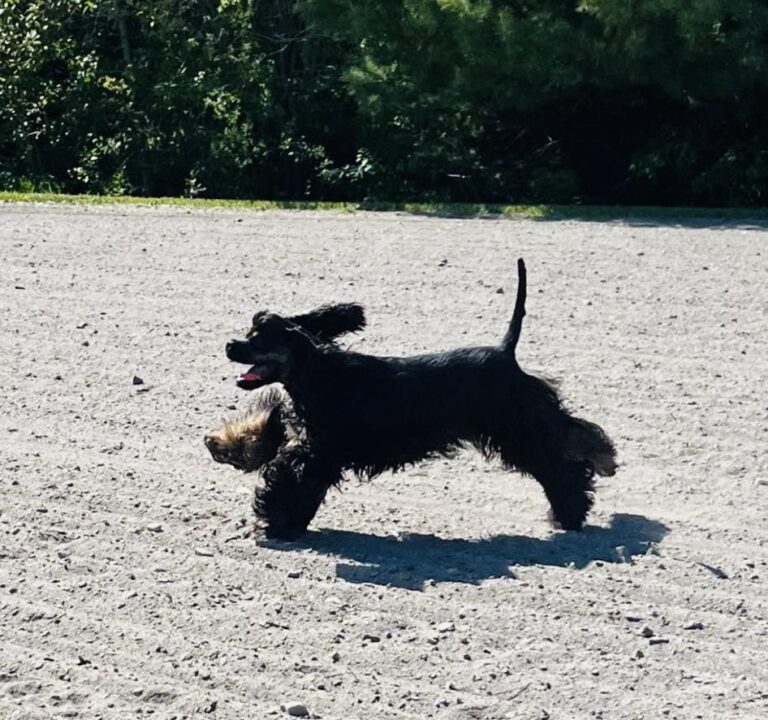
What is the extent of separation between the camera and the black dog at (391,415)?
23.7 feet

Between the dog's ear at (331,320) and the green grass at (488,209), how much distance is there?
9.69 metres

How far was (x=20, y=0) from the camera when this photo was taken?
77.2 feet

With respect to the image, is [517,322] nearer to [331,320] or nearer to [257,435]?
[331,320]

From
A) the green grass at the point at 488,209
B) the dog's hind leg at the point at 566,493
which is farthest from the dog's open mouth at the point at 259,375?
the green grass at the point at 488,209

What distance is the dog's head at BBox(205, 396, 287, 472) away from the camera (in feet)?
24.7

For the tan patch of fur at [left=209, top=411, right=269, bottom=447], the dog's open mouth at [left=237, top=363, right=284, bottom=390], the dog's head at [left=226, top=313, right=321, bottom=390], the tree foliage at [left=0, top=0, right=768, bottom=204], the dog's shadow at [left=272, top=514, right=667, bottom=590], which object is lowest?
the dog's shadow at [left=272, top=514, right=667, bottom=590]

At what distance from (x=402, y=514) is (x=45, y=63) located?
17386 mm

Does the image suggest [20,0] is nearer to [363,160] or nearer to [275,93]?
[275,93]

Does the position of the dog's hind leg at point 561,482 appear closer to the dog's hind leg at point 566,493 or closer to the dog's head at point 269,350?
the dog's hind leg at point 566,493

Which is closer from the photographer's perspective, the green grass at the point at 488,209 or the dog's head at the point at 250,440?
the dog's head at the point at 250,440

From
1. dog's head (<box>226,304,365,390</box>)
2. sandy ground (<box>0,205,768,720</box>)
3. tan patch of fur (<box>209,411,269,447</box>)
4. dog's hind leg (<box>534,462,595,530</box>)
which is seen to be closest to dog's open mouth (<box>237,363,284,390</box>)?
dog's head (<box>226,304,365,390</box>)

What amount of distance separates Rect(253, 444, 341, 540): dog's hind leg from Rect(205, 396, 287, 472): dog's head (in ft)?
0.87

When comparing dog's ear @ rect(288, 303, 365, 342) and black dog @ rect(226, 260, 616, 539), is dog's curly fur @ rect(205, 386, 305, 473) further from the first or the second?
dog's ear @ rect(288, 303, 365, 342)

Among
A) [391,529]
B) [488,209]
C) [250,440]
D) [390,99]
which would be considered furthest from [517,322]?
[390,99]
